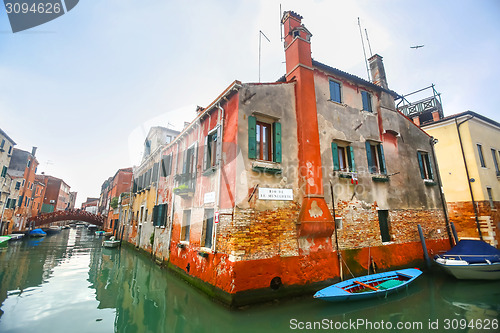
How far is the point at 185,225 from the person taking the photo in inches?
414

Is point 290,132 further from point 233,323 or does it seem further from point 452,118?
point 452,118

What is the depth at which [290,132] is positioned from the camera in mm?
8359

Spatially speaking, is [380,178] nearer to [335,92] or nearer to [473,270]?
[335,92]

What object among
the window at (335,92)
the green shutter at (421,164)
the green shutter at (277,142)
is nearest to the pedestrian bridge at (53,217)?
the green shutter at (277,142)

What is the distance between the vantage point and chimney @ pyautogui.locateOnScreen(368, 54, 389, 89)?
12484 millimetres

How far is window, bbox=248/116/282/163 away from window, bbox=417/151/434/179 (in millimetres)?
8948

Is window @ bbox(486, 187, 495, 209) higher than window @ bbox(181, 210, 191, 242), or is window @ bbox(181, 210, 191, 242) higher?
window @ bbox(486, 187, 495, 209)

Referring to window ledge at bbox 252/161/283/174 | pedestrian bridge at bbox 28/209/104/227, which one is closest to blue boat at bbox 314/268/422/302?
window ledge at bbox 252/161/283/174

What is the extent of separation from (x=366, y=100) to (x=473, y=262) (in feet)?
26.0

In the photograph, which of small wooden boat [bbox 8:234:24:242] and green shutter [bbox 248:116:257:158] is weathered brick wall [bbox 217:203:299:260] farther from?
small wooden boat [bbox 8:234:24:242]

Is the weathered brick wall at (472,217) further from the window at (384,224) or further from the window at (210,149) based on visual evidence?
the window at (210,149)

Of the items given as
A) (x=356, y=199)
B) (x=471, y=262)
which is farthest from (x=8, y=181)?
(x=471, y=262)

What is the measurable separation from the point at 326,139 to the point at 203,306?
736cm

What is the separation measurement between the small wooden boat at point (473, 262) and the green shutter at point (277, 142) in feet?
26.2
